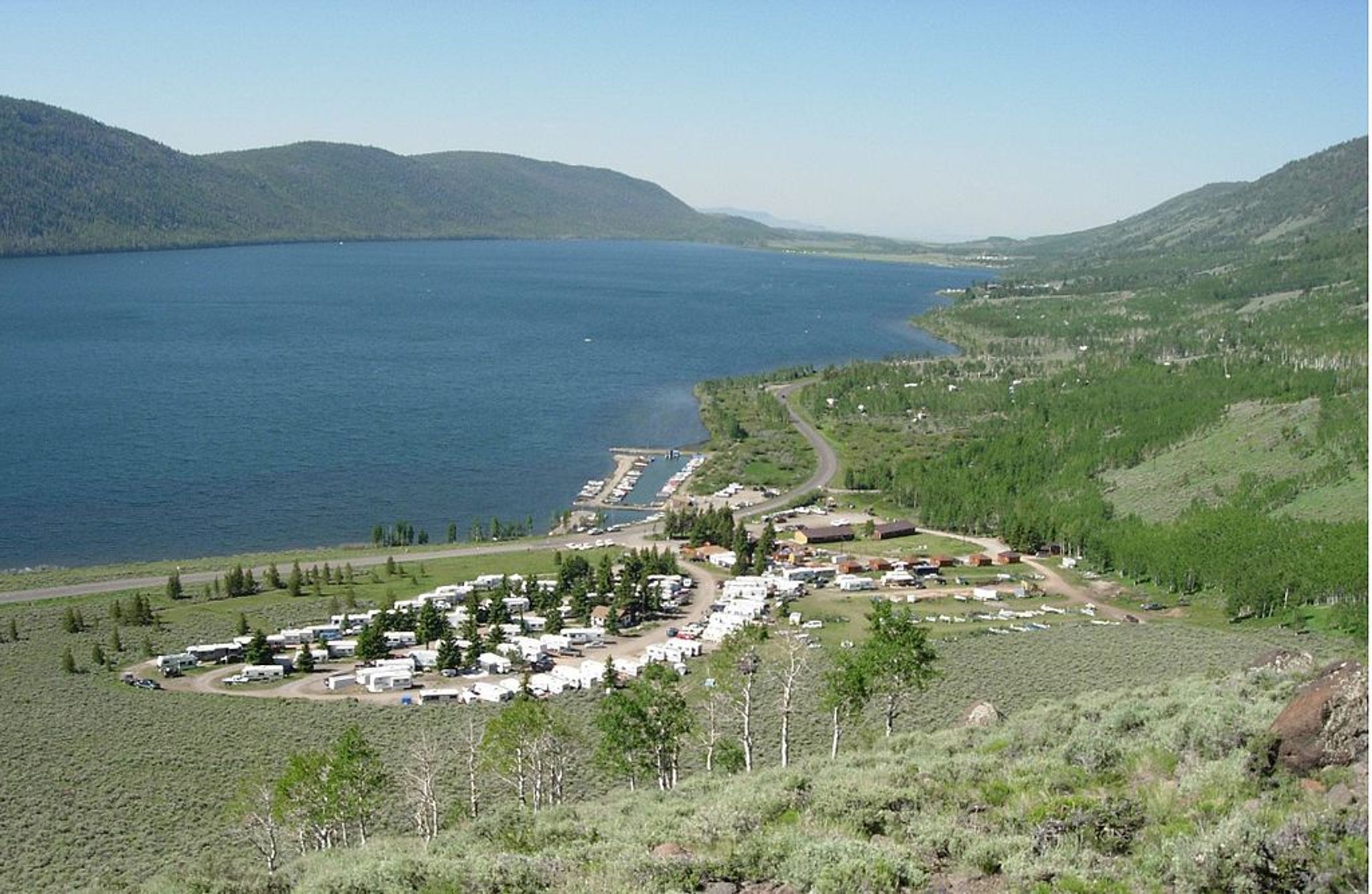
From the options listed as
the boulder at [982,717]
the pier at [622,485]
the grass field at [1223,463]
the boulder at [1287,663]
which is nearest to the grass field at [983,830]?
the boulder at [1287,663]

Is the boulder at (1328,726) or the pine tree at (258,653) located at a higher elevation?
the boulder at (1328,726)

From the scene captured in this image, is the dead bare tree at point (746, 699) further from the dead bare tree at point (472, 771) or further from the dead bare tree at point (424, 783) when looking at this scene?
the dead bare tree at point (424, 783)

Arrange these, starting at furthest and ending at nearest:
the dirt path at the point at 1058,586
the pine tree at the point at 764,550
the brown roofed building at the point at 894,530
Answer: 1. the brown roofed building at the point at 894,530
2. the pine tree at the point at 764,550
3. the dirt path at the point at 1058,586

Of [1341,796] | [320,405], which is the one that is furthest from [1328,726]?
[320,405]

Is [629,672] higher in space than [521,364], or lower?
lower

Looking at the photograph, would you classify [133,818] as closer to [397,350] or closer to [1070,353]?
[397,350]

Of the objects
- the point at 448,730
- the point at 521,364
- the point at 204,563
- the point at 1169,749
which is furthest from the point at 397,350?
the point at 1169,749
